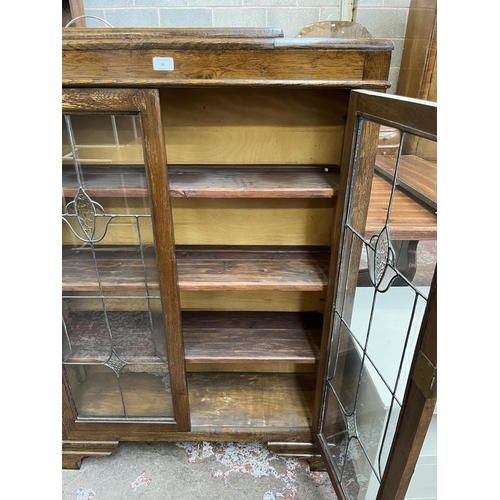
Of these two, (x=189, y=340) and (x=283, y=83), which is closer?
(x=283, y=83)

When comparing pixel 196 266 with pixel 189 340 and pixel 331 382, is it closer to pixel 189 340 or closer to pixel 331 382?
pixel 189 340

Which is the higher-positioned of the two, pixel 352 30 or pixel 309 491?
pixel 352 30

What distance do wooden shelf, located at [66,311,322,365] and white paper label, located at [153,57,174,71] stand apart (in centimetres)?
74

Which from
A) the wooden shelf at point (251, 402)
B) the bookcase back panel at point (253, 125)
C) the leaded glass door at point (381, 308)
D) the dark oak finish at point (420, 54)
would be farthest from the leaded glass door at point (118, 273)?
the dark oak finish at point (420, 54)

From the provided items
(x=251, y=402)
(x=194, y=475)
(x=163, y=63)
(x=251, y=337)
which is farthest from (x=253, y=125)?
(x=194, y=475)

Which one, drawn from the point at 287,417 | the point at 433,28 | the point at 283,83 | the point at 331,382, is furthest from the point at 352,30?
the point at 287,417

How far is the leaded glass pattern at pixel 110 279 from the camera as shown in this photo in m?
1.01

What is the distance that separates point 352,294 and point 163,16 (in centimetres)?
152

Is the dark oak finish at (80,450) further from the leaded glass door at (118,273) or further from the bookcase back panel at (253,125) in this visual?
the bookcase back panel at (253,125)

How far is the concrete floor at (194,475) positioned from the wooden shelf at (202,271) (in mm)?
727

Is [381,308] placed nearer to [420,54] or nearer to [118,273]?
[118,273]

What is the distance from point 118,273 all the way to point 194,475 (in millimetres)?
819

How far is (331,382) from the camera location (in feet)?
4.05

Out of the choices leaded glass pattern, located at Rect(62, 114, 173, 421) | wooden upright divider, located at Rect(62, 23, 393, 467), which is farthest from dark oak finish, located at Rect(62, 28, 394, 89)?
leaded glass pattern, located at Rect(62, 114, 173, 421)
